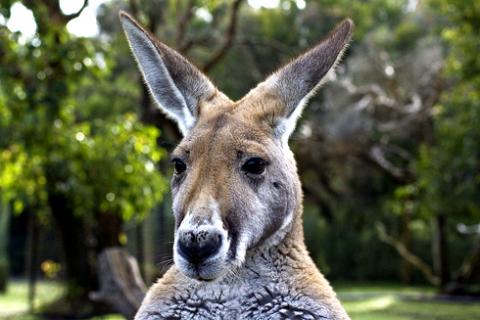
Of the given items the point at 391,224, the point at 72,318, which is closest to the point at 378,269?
the point at 391,224

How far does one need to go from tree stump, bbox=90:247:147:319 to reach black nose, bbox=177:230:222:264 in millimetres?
3721

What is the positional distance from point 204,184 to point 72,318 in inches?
394

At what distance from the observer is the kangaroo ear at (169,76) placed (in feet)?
11.1

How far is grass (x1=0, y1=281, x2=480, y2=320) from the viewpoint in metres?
13.0

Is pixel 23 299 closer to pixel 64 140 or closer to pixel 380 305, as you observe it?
pixel 380 305

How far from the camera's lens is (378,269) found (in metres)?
22.1

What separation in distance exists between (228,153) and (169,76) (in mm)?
592

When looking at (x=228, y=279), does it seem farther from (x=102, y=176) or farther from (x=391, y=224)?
(x=391, y=224)

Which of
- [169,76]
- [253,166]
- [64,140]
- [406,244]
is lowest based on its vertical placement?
[253,166]

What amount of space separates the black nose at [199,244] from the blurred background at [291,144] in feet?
4.78

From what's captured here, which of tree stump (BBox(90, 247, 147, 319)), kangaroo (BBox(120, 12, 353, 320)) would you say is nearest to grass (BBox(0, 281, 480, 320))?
tree stump (BBox(90, 247, 147, 319))

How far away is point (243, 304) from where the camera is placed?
297 centimetres

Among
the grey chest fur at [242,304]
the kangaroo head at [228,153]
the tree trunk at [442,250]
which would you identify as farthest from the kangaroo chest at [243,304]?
the tree trunk at [442,250]

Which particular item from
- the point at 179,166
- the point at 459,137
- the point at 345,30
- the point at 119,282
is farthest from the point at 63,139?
the point at 459,137
